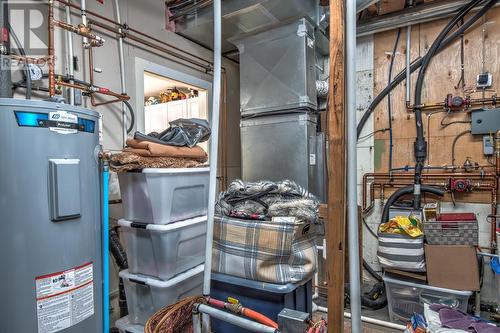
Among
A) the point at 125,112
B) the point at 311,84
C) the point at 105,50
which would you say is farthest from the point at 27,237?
the point at 311,84

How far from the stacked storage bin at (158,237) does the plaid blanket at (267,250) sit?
536 mm

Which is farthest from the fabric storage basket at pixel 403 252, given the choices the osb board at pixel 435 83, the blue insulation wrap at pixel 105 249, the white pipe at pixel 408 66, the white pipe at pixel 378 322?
the blue insulation wrap at pixel 105 249

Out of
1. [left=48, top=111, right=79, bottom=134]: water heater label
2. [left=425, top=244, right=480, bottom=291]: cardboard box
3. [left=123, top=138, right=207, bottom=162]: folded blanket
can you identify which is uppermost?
[left=48, top=111, right=79, bottom=134]: water heater label

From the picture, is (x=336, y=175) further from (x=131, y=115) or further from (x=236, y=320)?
(x=131, y=115)

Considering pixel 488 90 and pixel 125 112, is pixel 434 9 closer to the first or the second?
pixel 488 90

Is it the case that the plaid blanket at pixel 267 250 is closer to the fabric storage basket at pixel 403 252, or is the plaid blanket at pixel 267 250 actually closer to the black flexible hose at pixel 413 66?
the fabric storage basket at pixel 403 252

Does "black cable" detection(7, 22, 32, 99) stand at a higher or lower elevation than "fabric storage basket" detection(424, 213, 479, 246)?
higher

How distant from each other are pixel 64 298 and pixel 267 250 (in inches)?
39.7

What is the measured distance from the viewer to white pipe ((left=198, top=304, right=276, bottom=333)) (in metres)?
1.07

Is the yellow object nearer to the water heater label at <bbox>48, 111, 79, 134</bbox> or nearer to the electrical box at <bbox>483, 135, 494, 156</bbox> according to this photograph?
the electrical box at <bbox>483, 135, 494, 156</bbox>

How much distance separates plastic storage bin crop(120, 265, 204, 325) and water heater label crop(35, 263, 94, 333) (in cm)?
35

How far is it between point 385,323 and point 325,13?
2.83m

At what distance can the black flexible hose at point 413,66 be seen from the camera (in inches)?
110

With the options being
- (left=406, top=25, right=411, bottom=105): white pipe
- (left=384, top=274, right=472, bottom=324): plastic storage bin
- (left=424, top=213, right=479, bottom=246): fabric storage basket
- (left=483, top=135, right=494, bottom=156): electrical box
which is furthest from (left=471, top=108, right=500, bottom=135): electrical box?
(left=384, top=274, right=472, bottom=324): plastic storage bin
